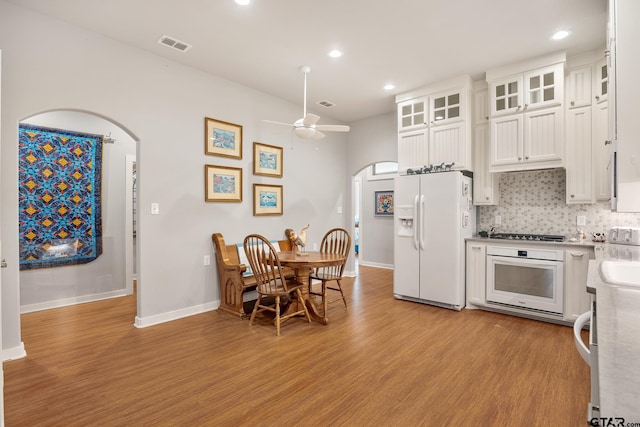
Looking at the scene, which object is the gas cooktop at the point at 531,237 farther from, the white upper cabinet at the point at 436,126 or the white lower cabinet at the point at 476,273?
the white upper cabinet at the point at 436,126

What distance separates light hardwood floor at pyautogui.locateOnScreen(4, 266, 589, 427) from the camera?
1924 mm

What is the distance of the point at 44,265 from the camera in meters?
4.05

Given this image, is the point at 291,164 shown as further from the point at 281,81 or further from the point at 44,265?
the point at 44,265

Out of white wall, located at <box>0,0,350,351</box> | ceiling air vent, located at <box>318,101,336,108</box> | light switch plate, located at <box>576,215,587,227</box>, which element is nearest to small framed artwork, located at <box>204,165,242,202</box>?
white wall, located at <box>0,0,350,351</box>

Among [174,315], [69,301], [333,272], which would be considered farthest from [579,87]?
[69,301]

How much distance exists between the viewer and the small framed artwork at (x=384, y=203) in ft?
23.0

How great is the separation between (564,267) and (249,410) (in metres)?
3.40

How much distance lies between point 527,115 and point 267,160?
10.9ft

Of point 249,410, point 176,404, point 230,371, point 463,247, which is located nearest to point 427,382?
point 249,410

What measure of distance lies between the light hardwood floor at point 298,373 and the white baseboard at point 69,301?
0.35 meters

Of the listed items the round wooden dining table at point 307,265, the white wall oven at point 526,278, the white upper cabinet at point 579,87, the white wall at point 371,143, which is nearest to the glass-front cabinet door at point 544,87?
the white upper cabinet at point 579,87

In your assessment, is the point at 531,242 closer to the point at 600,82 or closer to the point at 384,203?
the point at 600,82

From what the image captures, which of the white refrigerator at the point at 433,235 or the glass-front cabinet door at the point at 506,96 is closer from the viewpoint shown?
the glass-front cabinet door at the point at 506,96

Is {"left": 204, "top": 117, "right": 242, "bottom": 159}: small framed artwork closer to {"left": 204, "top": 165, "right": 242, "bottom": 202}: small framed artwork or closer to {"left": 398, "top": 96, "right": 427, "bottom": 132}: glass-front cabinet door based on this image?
{"left": 204, "top": 165, "right": 242, "bottom": 202}: small framed artwork
